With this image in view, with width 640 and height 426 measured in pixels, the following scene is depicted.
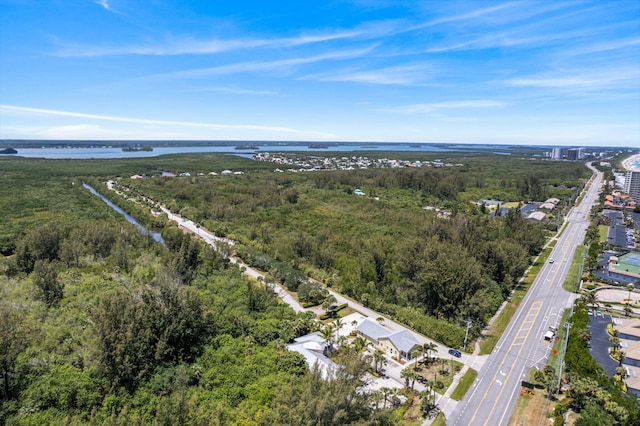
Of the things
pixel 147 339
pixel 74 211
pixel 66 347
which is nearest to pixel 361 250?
pixel 147 339

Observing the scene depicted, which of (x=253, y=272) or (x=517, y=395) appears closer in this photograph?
(x=517, y=395)

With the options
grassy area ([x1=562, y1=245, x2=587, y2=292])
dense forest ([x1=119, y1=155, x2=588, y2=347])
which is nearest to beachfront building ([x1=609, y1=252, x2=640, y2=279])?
grassy area ([x1=562, y1=245, x2=587, y2=292])

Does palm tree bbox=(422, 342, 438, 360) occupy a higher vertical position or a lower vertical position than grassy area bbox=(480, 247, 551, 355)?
higher

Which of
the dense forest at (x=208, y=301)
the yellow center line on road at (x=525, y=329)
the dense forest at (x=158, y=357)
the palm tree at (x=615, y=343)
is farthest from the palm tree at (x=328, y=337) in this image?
the palm tree at (x=615, y=343)

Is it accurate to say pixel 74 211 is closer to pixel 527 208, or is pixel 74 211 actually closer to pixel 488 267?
pixel 488 267

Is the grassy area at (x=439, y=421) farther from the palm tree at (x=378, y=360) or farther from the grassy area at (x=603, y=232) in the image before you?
the grassy area at (x=603, y=232)

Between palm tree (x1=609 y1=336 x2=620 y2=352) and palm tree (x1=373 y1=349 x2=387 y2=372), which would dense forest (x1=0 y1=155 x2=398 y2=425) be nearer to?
palm tree (x1=373 y1=349 x2=387 y2=372)

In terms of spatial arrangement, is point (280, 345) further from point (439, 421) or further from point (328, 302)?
point (439, 421)
